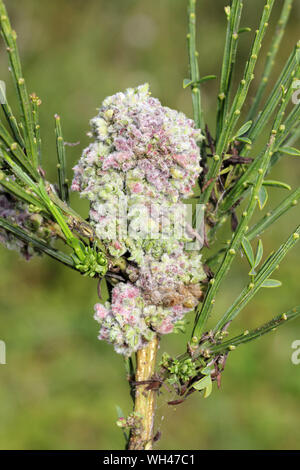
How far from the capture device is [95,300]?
266 centimetres

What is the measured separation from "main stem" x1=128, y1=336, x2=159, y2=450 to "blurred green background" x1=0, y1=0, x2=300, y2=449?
1.17 metres

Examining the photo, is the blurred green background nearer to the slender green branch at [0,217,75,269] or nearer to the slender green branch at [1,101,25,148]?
the slender green branch at [0,217,75,269]

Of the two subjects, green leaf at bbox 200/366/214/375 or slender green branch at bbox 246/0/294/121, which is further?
slender green branch at bbox 246/0/294/121

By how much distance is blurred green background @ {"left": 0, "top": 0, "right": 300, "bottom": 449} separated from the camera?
2285mm

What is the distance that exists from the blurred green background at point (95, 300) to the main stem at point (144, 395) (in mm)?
1167

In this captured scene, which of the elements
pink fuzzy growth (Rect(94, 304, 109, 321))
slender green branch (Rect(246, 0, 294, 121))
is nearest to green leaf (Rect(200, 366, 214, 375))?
pink fuzzy growth (Rect(94, 304, 109, 321))

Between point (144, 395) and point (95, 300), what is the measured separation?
1900mm

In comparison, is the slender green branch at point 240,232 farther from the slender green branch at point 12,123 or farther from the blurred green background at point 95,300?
the blurred green background at point 95,300

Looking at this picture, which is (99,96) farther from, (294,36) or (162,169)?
(162,169)

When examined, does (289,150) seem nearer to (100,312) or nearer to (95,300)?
(100,312)

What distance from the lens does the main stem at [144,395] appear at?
0.79m

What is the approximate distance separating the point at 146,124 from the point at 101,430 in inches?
76.8


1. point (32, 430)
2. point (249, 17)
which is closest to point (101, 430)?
point (32, 430)

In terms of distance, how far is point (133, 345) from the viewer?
2.37 feet
